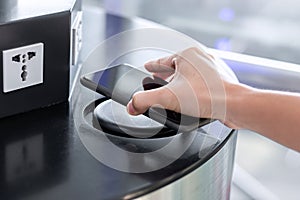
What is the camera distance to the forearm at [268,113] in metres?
0.72

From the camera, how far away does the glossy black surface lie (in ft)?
2.08

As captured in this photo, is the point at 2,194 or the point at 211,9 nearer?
the point at 2,194

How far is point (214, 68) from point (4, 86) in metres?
0.30

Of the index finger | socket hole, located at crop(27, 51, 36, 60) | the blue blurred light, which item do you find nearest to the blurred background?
the blue blurred light

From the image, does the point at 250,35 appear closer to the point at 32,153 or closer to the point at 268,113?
the point at 268,113

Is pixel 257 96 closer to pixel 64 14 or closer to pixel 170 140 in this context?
pixel 170 140

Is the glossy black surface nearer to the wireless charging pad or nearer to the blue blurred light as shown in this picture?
the wireless charging pad

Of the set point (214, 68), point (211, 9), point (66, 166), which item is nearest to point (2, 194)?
point (66, 166)

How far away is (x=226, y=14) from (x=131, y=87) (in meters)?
0.83

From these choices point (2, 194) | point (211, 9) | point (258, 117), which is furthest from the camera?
point (211, 9)

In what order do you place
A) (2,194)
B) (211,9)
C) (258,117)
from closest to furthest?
(2,194), (258,117), (211,9)

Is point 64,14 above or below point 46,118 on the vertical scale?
above

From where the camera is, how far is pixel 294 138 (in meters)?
0.73

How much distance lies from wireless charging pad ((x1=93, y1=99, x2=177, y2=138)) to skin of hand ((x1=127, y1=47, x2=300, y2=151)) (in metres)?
0.04
